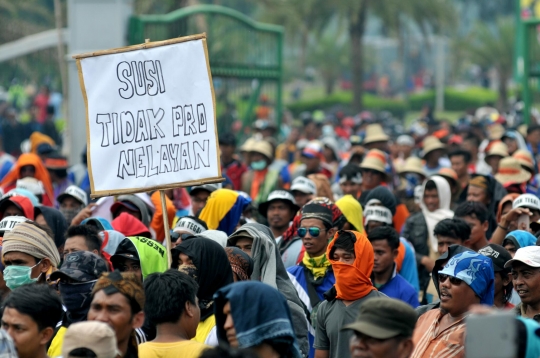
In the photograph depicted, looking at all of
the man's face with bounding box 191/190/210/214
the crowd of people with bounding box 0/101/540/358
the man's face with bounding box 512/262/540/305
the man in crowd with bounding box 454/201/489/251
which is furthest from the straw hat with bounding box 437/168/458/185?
the man's face with bounding box 512/262/540/305

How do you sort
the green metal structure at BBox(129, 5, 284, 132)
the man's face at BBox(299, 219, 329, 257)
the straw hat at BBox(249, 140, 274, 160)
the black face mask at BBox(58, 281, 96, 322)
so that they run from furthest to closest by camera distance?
the green metal structure at BBox(129, 5, 284, 132)
the straw hat at BBox(249, 140, 274, 160)
the man's face at BBox(299, 219, 329, 257)
the black face mask at BBox(58, 281, 96, 322)

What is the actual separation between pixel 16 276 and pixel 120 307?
58.6 inches

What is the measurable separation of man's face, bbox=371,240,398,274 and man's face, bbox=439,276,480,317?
5.23 feet

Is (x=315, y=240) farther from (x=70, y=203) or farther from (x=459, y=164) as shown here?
(x=459, y=164)

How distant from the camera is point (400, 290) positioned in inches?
274

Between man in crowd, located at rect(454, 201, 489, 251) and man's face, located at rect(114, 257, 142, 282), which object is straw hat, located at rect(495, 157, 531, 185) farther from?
man's face, located at rect(114, 257, 142, 282)

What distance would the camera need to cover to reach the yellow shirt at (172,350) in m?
4.50

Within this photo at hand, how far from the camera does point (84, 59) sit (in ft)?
21.6

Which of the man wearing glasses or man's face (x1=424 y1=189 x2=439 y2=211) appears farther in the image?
man's face (x1=424 y1=189 x2=439 y2=211)

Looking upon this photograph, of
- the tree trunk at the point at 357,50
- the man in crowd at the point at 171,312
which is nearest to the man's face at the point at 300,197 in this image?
the man in crowd at the point at 171,312

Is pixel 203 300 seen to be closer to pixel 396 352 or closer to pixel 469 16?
pixel 396 352

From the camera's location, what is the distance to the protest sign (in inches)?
252

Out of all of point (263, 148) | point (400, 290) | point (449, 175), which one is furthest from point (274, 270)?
point (263, 148)

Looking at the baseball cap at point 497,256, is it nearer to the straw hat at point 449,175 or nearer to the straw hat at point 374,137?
the straw hat at point 449,175
